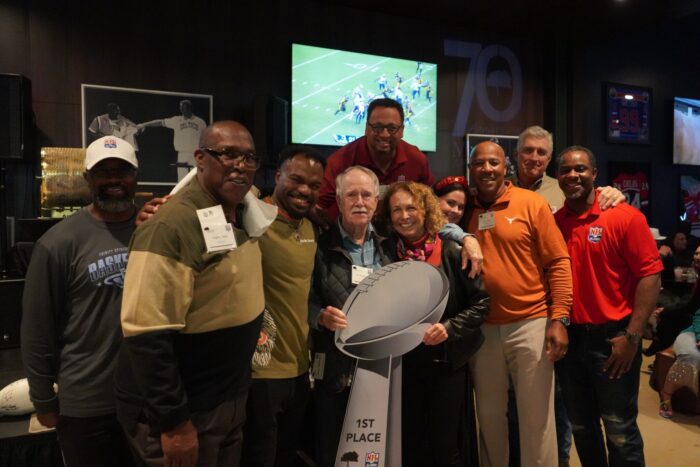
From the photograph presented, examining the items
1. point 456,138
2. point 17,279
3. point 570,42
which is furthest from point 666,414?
point 17,279

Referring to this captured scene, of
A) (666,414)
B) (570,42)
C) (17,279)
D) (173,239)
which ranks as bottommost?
(666,414)

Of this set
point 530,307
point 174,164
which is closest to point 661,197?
point 530,307

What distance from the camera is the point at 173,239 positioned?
1.33 metres

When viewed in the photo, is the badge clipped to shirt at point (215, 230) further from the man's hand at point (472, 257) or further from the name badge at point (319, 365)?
the man's hand at point (472, 257)

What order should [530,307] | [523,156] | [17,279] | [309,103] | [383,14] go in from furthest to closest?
1. [383,14]
2. [309,103]
3. [17,279]
4. [523,156]
5. [530,307]

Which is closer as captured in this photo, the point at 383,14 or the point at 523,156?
the point at 523,156

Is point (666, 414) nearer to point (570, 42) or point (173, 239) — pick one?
point (173, 239)

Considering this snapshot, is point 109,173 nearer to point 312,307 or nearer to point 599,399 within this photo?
point 312,307

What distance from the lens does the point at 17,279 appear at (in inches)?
148

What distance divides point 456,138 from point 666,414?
3513 millimetres

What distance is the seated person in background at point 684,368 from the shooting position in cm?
373

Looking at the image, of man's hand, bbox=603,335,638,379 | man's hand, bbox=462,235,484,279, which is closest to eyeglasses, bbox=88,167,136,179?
man's hand, bbox=462,235,484,279

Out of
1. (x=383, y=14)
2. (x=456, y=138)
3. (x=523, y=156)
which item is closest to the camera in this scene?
(x=523, y=156)

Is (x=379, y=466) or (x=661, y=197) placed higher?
(x=661, y=197)
